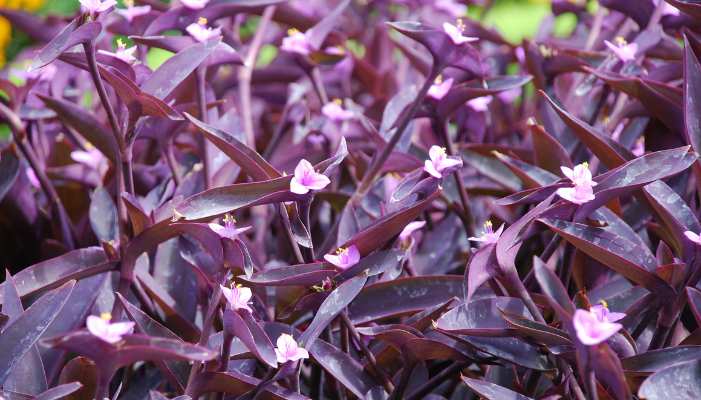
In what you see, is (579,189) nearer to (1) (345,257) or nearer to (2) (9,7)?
(1) (345,257)

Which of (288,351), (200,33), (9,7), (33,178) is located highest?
(200,33)

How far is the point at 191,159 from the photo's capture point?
114 centimetres

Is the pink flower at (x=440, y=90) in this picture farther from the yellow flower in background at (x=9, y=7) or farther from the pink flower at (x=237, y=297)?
the yellow flower in background at (x=9, y=7)

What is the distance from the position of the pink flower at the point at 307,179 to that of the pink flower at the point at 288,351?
0.41 ft

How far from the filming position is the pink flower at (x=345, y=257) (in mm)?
740

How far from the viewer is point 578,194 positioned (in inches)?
27.2

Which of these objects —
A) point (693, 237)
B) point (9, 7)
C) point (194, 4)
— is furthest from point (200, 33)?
point (9, 7)

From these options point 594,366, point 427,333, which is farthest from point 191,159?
point 594,366

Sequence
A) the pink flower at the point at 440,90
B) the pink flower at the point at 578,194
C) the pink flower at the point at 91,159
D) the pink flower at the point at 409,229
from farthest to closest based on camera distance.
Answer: the pink flower at the point at 91,159 → the pink flower at the point at 440,90 → the pink flower at the point at 409,229 → the pink flower at the point at 578,194

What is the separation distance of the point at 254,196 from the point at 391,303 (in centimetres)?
19

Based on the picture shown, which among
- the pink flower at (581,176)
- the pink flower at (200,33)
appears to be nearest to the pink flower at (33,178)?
the pink flower at (200,33)

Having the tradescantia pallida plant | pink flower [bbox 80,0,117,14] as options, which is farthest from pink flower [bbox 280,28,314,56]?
pink flower [bbox 80,0,117,14]

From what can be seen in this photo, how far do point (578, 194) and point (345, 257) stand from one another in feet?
0.70

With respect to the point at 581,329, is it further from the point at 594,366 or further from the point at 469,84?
the point at 469,84
